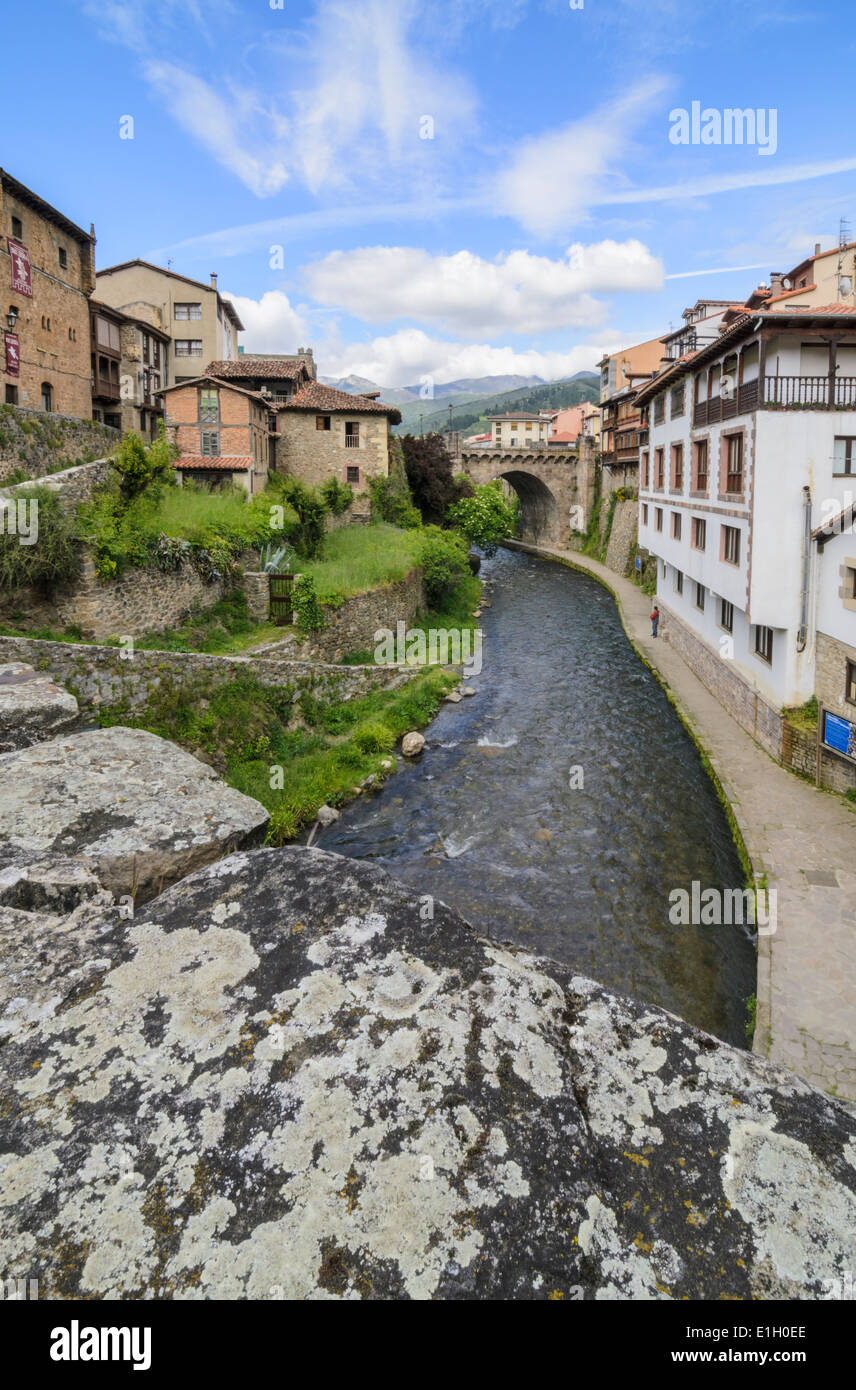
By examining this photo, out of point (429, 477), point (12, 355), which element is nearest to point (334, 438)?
point (429, 477)

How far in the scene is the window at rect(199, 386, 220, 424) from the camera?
122 feet

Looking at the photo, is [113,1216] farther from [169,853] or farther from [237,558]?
[237,558]

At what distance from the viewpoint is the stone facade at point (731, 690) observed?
21.2 m

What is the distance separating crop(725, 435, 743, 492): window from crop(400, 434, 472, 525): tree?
1239 inches

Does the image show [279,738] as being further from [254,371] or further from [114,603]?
[254,371]

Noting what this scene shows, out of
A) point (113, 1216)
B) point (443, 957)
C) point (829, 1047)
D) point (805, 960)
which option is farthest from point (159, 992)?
point (805, 960)

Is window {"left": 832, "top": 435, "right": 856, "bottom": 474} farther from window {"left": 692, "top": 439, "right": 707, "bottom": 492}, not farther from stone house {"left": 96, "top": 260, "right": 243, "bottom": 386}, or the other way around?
stone house {"left": 96, "top": 260, "right": 243, "bottom": 386}

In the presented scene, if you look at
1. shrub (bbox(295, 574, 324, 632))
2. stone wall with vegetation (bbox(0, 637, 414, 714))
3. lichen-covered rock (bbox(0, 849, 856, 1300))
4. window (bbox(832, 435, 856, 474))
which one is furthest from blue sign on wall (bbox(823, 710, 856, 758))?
lichen-covered rock (bbox(0, 849, 856, 1300))

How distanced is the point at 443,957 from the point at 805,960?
11.2m

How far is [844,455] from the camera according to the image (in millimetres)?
20031

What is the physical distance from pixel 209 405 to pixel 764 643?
2819 cm

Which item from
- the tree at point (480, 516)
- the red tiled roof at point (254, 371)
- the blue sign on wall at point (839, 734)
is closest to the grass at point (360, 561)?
the red tiled roof at point (254, 371)

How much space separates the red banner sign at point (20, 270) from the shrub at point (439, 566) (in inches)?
778
